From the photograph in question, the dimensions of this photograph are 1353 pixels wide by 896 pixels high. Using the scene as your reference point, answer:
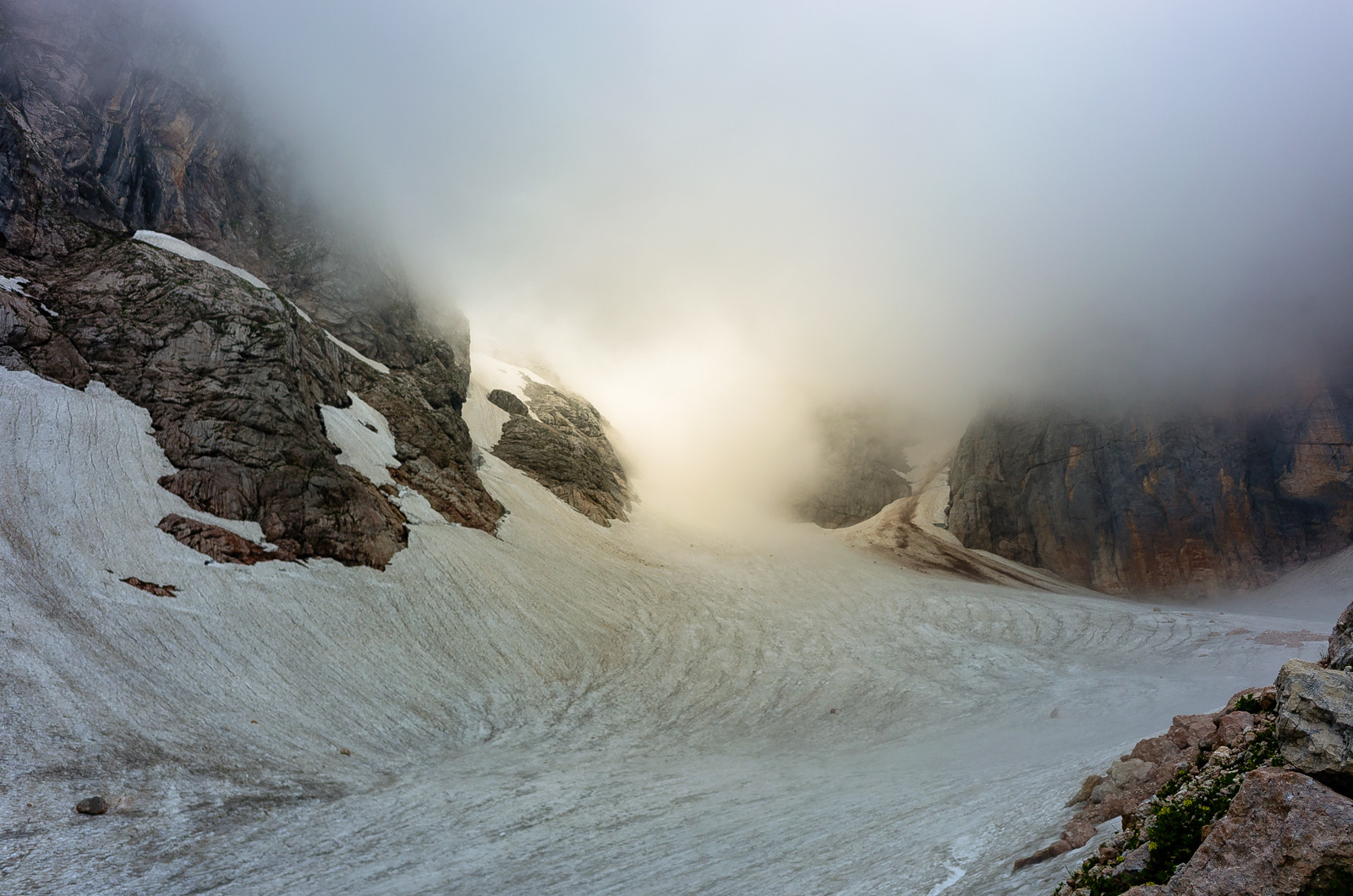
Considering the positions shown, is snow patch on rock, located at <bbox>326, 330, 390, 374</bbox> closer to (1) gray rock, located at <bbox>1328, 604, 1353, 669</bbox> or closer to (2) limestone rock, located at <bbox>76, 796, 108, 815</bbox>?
(2) limestone rock, located at <bbox>76, 796, 108, 815</bbox>

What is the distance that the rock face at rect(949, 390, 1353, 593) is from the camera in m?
44.5

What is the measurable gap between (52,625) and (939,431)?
253 ft

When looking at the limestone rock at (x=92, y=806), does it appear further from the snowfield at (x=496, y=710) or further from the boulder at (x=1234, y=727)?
the boulder at (x=1234, y=727)

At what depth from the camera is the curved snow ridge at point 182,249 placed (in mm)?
32312

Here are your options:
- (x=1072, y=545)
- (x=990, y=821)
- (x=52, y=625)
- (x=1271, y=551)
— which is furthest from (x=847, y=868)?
(x=1271, y=551)

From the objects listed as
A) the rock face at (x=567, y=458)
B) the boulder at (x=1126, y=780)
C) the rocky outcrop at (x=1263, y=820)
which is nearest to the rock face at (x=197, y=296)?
the rock face at (x=567, y=458)

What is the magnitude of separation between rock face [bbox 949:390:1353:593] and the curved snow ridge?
2172 inches

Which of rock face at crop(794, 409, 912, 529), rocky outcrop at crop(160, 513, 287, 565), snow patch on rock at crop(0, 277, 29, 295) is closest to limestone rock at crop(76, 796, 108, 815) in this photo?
rocky outcrop at crop(160, 513, 287, 565)

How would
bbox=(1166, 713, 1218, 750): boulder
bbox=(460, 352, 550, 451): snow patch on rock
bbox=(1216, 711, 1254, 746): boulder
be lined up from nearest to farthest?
bbox=(1216, 711, 1254, 746): boulder < bbox=(1166, 713, 1218, 750): boulder < bbox=(460, 352, 550, 451): snow patch on rock

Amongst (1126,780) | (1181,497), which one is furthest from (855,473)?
(1126,780)

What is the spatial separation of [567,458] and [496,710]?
32.5 meters

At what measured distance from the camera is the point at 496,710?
826 inches

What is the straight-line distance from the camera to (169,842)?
10.9 m

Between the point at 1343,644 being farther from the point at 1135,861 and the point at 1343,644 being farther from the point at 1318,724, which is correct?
the point at 1135,861
